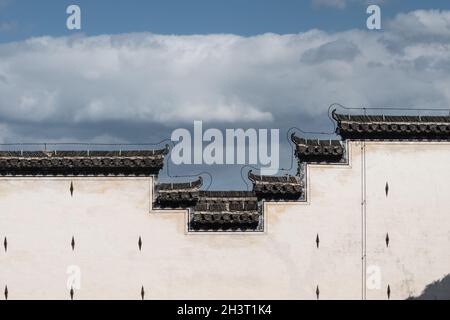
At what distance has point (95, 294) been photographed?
4750 centimetres

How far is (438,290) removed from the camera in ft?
158

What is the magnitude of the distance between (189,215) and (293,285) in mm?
3869

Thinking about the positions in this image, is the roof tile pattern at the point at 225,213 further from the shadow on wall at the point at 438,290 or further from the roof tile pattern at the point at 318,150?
the shadow on wall at the point at 438,290

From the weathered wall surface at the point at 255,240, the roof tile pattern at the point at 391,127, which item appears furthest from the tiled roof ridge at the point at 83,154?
the roof tile pattern at the point at 391,127

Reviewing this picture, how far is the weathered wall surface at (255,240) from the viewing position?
47.6m

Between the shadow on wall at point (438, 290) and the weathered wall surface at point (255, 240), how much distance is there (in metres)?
0.17

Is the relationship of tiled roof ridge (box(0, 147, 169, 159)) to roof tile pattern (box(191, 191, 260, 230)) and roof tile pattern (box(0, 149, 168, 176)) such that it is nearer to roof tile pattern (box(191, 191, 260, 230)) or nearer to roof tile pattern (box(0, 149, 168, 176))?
roof tile pattern (box(0, 149, 168, 176))

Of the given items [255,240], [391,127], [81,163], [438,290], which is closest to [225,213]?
[255,240]

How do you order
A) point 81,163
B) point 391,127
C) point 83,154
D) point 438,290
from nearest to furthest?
point 81,163
point 83,154
point 391,127
point 438,290

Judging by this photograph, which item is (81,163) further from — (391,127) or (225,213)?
(391,127)

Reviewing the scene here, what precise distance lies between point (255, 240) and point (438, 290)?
592 centimetres
